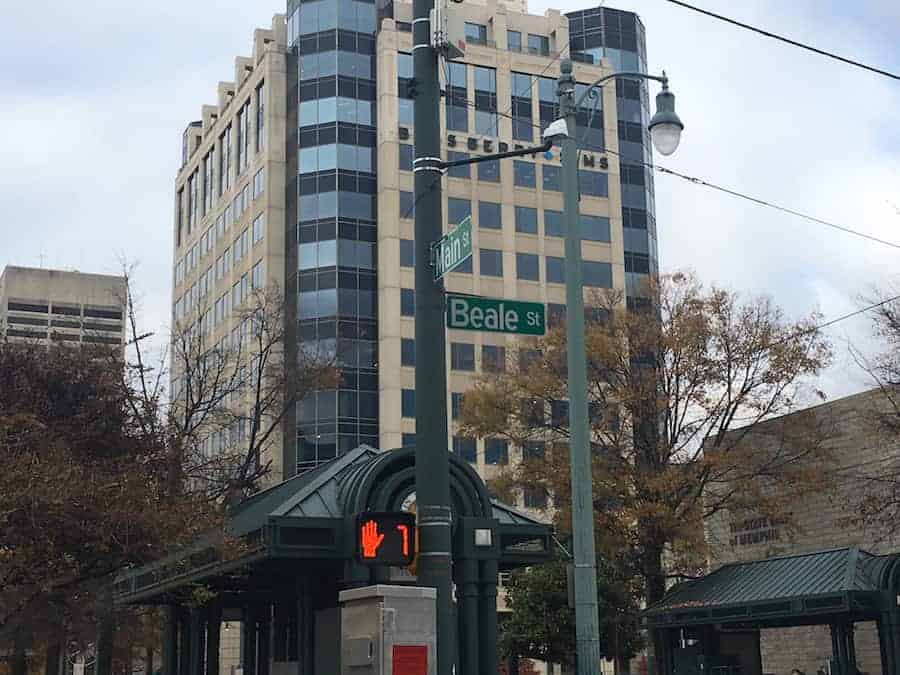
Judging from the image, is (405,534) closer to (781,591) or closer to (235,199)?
Answer: (781,591)

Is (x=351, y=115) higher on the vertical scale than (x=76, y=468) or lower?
higher

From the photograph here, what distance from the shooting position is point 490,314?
11.8m

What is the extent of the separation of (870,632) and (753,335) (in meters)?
10.2

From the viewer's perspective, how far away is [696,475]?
36.7 m

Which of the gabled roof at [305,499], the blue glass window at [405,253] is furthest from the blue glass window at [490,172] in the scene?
the gabled roof at [305,499]

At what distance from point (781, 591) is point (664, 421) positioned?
994 centimetres

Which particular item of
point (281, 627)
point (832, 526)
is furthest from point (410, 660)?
point (832, 526)

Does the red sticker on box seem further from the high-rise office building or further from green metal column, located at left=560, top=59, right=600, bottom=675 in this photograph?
the high-rise office building

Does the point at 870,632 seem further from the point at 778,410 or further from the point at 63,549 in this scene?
the point at 63,549

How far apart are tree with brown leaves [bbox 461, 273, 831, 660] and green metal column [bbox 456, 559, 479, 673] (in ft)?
55.6

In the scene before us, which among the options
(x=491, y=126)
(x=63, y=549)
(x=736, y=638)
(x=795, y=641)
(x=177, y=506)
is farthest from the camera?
(x=491, y=126)

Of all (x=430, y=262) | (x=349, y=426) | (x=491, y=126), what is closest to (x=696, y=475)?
(x=430, y=262)

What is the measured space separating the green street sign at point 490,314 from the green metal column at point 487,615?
8066 mm

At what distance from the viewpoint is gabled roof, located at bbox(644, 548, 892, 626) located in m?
27.3
